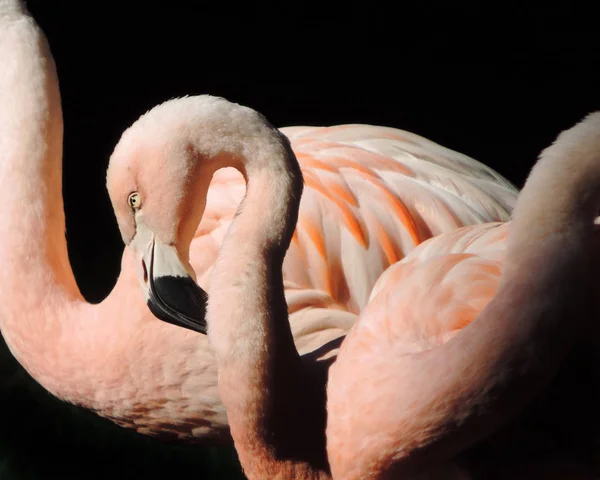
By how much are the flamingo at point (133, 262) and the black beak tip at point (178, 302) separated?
1.37ft

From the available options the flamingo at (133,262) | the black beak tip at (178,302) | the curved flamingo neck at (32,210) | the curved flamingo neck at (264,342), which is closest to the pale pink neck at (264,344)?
the curved flamingo neck at (264,342)

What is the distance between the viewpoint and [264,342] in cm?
174

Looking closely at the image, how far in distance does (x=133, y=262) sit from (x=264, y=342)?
2.60 feet

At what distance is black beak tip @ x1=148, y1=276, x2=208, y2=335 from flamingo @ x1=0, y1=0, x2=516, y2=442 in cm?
42

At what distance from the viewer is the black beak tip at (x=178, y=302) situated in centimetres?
191

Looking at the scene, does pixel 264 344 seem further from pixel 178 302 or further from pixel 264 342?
pixel 178 302

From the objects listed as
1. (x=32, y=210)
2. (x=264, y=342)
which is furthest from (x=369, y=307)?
(x=32, y=210)

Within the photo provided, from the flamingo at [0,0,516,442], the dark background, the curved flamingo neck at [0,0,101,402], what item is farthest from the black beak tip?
the dark background

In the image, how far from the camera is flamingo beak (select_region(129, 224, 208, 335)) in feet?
6.29

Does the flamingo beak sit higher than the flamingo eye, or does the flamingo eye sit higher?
the flamingo eye

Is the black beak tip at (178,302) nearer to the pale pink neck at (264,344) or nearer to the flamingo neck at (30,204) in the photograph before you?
the pale pink neck at (264,344)

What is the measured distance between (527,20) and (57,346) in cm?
237

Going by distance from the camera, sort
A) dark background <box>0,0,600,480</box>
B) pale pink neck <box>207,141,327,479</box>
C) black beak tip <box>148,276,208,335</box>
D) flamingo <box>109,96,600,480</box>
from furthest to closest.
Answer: dark background <box>0,0,600,480</box>, black beak tip <box>148,276,208,335</box>, pale pink neck <box>207,141,327,479</box>, flamingo <box>109,96,600,480</box>

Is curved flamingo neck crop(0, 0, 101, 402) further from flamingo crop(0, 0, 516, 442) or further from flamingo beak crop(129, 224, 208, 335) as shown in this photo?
flamingo beak crop(129, 224, 208, 335)
